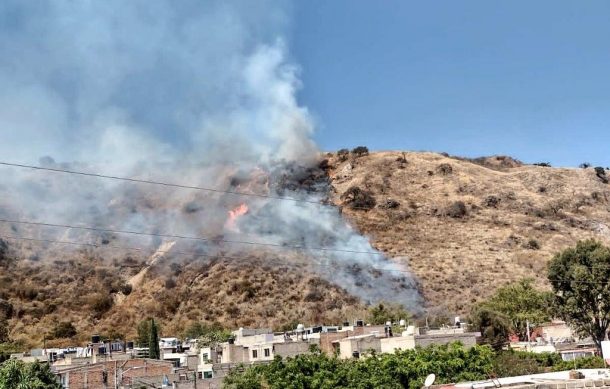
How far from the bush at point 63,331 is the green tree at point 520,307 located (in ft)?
204

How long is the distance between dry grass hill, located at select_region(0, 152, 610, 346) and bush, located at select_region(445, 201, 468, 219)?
0.21 m

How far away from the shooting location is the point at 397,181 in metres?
149

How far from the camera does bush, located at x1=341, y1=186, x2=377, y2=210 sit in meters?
136

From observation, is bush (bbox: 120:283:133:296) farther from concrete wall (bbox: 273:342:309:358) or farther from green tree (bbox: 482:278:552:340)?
concrete wall (bbox: 273:342:309:358)

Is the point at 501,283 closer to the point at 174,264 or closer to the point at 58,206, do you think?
the point at 174,264

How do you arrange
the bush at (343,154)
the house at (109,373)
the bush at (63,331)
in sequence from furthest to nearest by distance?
the bush at (343,154) → the bush at (63,331) → the house at (109,373)

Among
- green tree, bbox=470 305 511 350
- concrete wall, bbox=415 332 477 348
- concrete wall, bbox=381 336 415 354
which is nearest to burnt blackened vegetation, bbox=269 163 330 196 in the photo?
green tree, bbox=470 305 511 350

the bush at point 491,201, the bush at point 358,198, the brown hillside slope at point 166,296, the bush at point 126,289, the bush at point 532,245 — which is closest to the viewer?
the brown hillside slope at point 166,296

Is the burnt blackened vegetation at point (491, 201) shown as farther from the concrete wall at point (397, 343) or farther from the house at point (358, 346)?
the concrete wall at point (397, 343)

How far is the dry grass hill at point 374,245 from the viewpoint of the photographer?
103m

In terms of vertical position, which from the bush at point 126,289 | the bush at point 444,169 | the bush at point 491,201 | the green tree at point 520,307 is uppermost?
the bush at point 444,169

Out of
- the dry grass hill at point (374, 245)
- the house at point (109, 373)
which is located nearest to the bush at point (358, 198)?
the dry grass hill at point (374, 245)

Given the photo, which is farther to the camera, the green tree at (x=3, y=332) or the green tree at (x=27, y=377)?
the green tree at (x=3, y=332)

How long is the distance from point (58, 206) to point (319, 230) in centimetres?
7395
